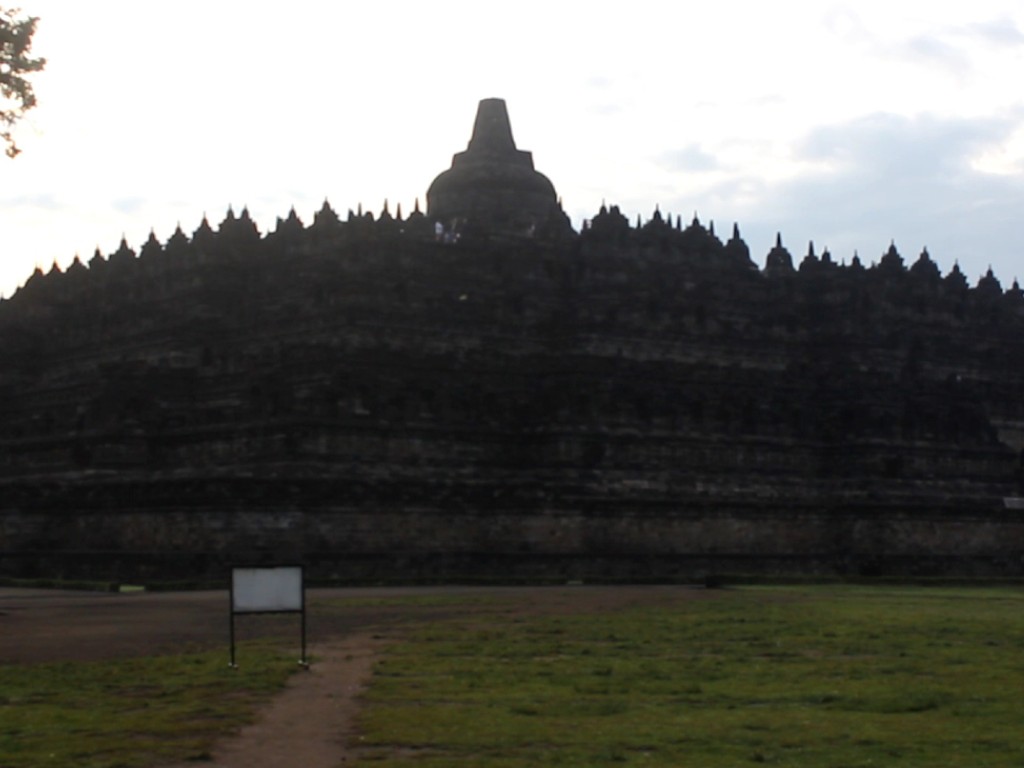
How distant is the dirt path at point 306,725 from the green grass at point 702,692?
0.39 meters

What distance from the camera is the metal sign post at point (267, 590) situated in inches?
1056

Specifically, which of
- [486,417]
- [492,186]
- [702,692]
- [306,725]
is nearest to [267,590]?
[306,725]

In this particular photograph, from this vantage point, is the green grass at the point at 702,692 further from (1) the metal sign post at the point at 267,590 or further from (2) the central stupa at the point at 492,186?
(2) the central stupa at the point at 492,186

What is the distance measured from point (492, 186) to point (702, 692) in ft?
207

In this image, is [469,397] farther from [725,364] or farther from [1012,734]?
[1012,734]

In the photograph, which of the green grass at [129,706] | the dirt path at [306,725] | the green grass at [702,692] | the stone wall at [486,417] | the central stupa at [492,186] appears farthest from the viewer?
the central stupa at [492,186]

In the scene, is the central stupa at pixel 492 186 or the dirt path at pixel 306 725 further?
the central stupa at pixel 492 186

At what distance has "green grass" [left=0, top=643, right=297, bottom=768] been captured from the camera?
18.9m

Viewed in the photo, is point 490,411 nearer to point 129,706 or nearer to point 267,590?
point 267,590

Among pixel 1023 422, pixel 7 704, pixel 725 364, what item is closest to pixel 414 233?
pixel 725 364

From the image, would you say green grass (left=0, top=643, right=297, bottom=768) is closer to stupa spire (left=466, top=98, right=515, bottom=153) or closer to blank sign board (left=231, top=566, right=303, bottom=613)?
blank sign board (left=231, top=566, right=303, bottom=613)

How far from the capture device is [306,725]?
21.0 meters

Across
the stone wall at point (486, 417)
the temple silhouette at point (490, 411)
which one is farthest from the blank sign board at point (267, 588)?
the stone wall at point (486, 417)

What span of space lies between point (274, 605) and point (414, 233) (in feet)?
153
